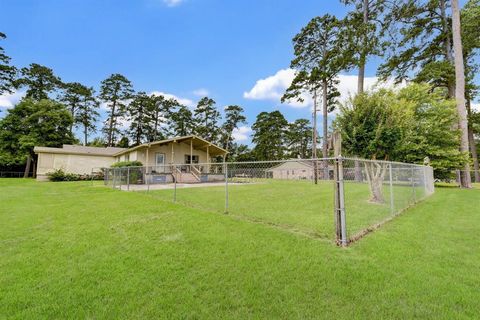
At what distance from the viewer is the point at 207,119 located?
42.4 metres

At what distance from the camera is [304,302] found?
7.36ft

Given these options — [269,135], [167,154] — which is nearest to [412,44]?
[167,154]

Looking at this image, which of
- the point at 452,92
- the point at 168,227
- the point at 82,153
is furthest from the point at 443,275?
the point at 82,153

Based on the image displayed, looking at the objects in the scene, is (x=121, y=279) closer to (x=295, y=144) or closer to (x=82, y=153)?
(x=82, y=153)

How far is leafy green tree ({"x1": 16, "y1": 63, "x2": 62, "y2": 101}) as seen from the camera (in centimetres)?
3020

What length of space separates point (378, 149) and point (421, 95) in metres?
11.2

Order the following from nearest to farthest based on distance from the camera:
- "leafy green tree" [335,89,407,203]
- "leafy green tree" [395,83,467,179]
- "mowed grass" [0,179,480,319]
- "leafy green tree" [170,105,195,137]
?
1. "mowed grass" [0,179,480,319]
2. "leafy green tree" [335,89,407,203]
3. "leafy green tree" [395,83,467,179]
4. "leafy green tree" [170,105,195,137]

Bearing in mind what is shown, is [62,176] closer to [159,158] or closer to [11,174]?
[159,158]

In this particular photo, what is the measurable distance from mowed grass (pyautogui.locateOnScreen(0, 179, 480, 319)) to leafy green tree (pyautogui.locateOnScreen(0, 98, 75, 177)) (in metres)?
27.6

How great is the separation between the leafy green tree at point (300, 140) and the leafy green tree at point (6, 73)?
42.8 m

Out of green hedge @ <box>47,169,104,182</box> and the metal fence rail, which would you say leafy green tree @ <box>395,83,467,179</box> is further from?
the metal fence rail

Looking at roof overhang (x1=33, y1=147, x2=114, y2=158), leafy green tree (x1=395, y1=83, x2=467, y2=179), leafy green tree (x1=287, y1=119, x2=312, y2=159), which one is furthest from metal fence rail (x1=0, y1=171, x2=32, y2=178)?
leafy green tree (x1=287, y1=119, x2=312, y2=159)

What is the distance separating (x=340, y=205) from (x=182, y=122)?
131ft

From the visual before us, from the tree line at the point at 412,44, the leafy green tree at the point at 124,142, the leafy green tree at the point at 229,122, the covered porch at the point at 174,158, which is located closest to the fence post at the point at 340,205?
the tree line at the point at 412,44
